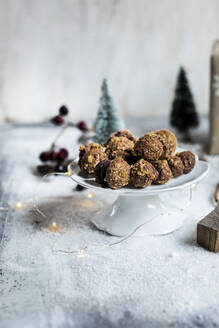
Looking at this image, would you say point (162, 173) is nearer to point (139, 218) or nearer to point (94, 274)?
point (139, 218)

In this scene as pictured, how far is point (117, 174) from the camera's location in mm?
836

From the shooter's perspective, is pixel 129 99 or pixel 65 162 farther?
pixel 129 99

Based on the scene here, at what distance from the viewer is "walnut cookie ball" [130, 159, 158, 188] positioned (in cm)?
83

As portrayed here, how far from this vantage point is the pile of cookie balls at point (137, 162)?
842 millimetres

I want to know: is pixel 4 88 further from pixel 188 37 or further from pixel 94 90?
pixel 188 37

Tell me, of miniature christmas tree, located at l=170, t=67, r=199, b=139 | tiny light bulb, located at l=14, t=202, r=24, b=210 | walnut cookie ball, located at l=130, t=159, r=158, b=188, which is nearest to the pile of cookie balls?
walnut cookie ball, located at l=130, t=159, r=158, b=188

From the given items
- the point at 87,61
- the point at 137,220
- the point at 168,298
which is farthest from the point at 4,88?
the point at 168,298

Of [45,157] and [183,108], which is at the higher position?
[183,108]

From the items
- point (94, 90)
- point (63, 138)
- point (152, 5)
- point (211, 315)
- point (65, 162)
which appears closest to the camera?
point (211, 315)

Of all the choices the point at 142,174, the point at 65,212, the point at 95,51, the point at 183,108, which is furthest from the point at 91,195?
the point at 95,51

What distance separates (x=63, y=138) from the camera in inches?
68.2

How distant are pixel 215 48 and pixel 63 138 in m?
0.74

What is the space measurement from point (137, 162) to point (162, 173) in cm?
6

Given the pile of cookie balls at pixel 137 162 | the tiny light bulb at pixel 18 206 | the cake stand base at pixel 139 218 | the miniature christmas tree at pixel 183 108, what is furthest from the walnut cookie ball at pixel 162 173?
the miniature christmas tree at pixel 183 108
